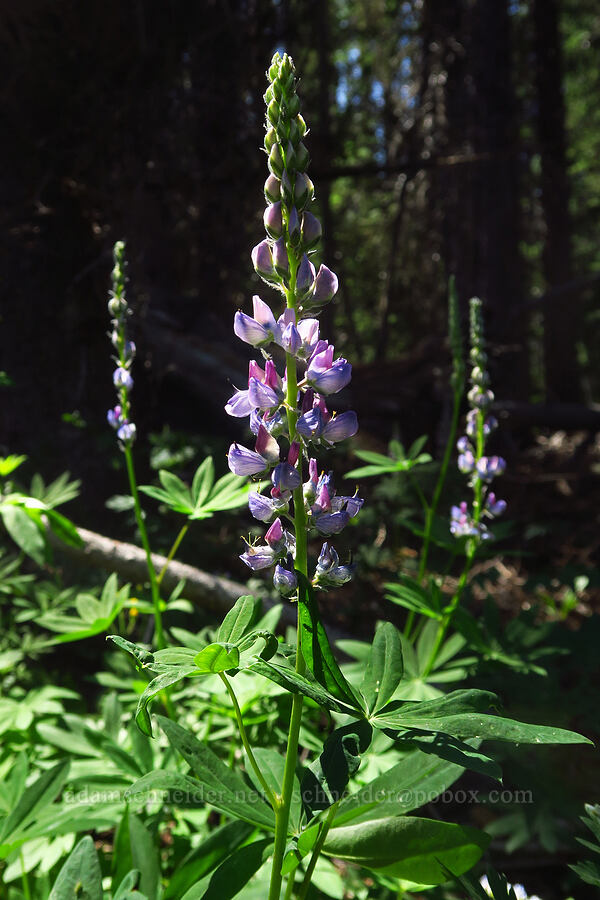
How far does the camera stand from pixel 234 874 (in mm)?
1259

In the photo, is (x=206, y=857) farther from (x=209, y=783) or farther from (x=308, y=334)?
(x=308, y=334)

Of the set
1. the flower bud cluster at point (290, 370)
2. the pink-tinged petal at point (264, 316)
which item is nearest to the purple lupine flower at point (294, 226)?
the flower bud cluster at point (290, 370)

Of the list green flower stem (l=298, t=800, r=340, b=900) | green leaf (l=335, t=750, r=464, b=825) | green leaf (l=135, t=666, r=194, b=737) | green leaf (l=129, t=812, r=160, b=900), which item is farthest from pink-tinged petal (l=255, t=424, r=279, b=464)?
green leaf (l=129, t=812, r=160, b=900)

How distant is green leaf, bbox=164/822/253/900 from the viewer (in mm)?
1419

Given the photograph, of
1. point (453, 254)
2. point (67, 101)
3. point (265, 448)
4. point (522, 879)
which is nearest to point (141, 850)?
point (265, 448)

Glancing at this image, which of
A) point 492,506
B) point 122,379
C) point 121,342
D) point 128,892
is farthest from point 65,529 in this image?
point 492,506

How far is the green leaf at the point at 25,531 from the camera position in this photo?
188 centimetres

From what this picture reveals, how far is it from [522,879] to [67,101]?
16.9 ft

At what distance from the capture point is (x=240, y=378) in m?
4.89

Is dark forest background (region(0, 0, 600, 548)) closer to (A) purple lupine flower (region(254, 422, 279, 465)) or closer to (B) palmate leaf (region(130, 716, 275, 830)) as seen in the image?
Result: (B) palmate leaf (region(130, 716, 275, 830))

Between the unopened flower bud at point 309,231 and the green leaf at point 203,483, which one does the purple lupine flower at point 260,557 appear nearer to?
the unopened flower bud at point 309,231

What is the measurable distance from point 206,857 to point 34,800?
A: 0.57m

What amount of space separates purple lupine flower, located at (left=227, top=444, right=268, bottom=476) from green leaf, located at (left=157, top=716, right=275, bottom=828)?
1.84ft

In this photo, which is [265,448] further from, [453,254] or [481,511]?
[453,254]
